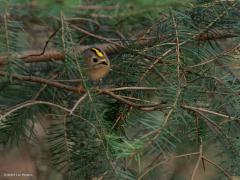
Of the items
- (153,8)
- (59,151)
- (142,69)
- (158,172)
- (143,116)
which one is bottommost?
(158,172)

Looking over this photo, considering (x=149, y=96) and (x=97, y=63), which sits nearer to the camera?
(x=149, y=96)

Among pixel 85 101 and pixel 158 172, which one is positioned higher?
pixel 85 101

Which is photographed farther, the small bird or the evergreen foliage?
the small bird

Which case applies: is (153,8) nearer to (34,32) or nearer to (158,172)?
(158,172)

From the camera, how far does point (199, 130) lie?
1.67m

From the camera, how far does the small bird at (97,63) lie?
6.75 ft

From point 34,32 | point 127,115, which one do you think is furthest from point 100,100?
point 34,32

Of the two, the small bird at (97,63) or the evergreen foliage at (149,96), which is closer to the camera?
the evergreen foliage at (149,96)

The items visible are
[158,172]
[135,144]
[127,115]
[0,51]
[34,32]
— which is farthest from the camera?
[34,32]

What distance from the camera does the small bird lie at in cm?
206

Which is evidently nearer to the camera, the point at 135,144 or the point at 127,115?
the point at 135,144

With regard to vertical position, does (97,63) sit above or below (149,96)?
above

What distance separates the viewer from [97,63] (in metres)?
2.03

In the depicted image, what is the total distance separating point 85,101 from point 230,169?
0.61 m
